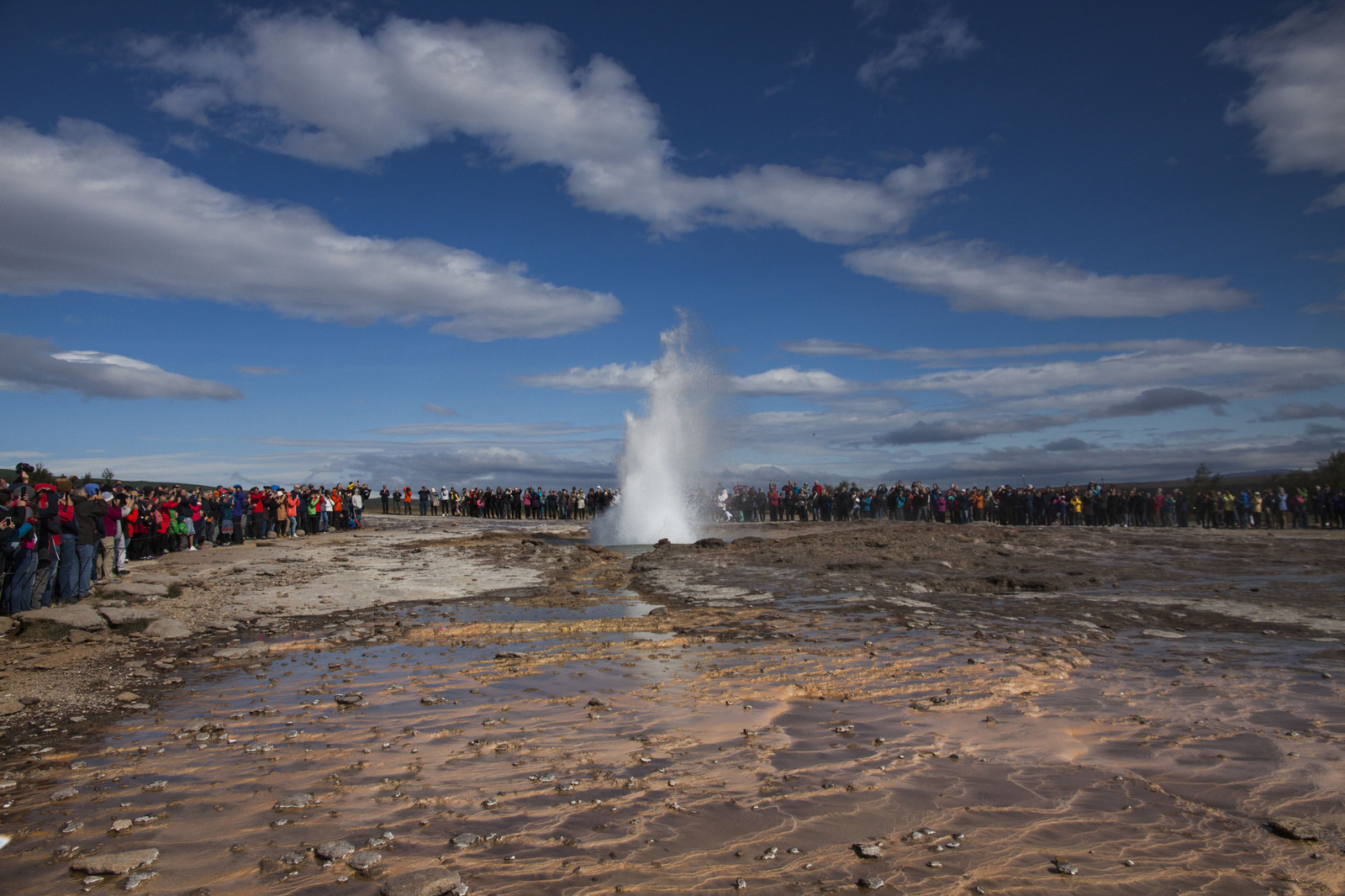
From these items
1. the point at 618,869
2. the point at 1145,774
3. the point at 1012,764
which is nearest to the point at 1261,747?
the point at 1145,774

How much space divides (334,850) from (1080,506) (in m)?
36.6

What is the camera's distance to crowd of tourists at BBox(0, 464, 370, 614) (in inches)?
396

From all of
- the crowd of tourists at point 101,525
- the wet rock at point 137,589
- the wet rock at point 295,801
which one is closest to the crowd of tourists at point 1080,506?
the crowd of tourists at point 101,525

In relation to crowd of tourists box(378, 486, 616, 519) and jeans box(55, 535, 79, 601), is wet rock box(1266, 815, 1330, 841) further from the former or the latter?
crowd of tourists box(378, 486, 616, 519)

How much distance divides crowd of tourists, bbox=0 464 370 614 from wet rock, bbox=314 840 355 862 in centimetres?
887

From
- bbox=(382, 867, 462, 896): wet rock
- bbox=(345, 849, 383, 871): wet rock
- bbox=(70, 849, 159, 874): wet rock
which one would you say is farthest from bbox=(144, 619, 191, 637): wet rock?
bbox=(382, 867, 462, 896): wet rock

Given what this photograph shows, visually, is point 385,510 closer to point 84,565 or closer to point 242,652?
point 84,565

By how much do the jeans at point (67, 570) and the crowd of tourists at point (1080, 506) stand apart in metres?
23.5

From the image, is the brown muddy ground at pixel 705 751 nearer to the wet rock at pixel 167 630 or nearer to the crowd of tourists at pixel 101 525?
the wet rock at pixel 167 630

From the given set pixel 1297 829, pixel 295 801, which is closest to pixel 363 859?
pixel 295 801

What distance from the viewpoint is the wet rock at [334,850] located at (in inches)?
137

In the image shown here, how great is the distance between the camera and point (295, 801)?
413 cm

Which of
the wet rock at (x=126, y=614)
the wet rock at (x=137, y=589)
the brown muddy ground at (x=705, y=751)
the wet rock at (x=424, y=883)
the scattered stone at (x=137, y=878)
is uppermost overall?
the wet rock at (x=137, y=589)

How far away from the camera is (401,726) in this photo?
5559 millimetres
